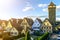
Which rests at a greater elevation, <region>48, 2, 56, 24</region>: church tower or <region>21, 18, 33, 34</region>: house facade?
<region>48, 2, 56, 24</region>: church tower

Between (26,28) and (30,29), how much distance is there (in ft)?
0.20

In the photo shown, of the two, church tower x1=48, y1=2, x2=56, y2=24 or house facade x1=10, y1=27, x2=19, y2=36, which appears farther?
house facade x1=10, y1=27, x2=19, y2=36

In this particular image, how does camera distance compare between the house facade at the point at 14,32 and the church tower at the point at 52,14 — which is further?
the house facade at the point at 14,32

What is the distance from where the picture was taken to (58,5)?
2643 mm

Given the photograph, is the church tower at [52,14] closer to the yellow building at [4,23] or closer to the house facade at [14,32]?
the house facade at [14,32]

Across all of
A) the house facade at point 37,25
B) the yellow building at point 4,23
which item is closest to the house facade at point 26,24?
the house facade at point 37,25

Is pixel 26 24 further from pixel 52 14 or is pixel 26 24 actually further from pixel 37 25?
pixel 52 14

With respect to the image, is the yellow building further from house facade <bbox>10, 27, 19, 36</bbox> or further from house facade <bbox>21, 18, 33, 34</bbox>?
house facade <bbox>21, 18, 33, 34</bbox>

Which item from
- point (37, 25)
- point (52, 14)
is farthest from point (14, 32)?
point (52, 14)

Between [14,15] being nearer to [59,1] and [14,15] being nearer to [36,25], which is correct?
[36,25]

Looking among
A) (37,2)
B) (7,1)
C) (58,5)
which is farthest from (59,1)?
(7,1)

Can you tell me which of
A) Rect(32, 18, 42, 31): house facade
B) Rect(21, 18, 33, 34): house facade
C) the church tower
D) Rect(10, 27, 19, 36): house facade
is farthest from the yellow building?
the church tower

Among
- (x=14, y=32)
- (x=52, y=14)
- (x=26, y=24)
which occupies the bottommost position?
(x=14, y=32)

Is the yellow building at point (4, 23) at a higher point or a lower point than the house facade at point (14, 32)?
higher
